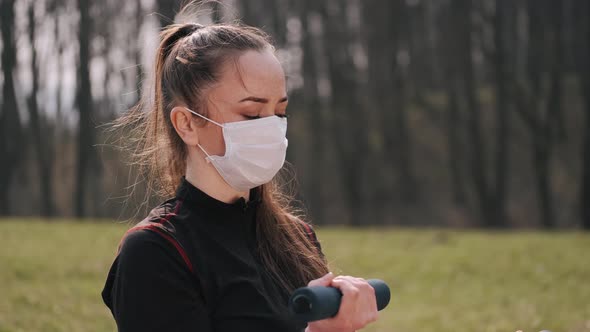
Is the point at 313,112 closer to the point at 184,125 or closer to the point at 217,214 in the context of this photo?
the point at 184,125

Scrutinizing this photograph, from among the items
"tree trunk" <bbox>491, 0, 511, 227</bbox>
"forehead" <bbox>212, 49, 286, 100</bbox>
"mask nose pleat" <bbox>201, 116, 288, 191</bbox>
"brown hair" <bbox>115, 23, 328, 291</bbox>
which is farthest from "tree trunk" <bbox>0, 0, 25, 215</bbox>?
"forehead" <bbox>212, 49, 286, 100</bbox>

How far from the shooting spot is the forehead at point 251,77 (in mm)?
2363

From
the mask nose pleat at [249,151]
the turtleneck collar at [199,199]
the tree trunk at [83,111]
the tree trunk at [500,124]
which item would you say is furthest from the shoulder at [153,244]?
the tree trunk at [83,111]

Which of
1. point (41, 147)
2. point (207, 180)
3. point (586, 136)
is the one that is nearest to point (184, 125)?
point (207, 180)

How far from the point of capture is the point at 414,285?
10.3 meters

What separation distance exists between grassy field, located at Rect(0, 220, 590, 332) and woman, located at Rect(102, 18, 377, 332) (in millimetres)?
3717

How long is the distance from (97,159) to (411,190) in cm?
1100

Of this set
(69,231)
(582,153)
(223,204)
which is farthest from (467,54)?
(223,204)

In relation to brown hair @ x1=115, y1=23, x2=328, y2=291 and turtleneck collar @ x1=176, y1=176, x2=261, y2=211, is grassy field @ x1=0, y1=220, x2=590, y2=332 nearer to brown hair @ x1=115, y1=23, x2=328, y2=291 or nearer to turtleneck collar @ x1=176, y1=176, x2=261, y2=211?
brown hair @ x1=115, y1=23, x2=328, y2=291

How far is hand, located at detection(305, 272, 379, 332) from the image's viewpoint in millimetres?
2041

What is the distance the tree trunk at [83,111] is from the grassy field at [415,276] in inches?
456

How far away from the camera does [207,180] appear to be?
8.00 feet

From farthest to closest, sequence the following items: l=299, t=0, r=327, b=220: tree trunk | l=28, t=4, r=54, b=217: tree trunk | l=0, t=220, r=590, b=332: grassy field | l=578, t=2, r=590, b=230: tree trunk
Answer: l=299, t=0, r=327, b=220: tree trunk → l=28, t=4, r=54, b=217: tree trunk → l=578, t=2, r=590, b=230: tree trunk → l=0, t=220, r=590, b=332: grassy field

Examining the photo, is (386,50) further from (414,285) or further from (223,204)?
(223,204)
